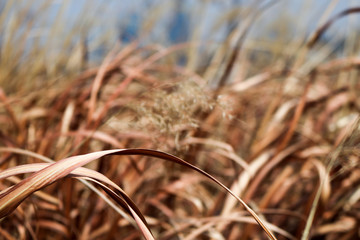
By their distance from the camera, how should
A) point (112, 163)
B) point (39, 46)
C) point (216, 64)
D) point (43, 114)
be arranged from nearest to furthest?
1. point (112, 163)
2. point (43, 114)
3. point (216, 64)
4. point (39, 46)

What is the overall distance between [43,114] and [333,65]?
0.79 meters

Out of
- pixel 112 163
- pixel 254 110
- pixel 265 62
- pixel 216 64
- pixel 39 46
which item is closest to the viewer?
pixel 112 163

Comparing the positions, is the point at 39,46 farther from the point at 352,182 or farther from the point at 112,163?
the point at 352,182

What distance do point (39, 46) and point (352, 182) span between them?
1.35m

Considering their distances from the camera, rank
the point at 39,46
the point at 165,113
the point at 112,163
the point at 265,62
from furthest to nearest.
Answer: the point at 265,62
the point at 39,46
the point at 112,163
the point at 165,113

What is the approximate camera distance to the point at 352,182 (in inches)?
36.8

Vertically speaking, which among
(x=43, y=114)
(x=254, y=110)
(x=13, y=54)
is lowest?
(x=254, y=110)

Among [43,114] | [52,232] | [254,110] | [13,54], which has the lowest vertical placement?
[52,232]

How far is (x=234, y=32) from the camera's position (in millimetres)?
1212

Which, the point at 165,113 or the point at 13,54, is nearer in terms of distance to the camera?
the point at 165,113

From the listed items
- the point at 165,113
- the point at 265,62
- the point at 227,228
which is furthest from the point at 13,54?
the point at 265,62

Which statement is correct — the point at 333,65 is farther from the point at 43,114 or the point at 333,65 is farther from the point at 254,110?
the point at 43,114

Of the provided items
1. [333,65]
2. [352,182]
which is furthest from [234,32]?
[352,182]

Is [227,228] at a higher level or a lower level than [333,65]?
lower
